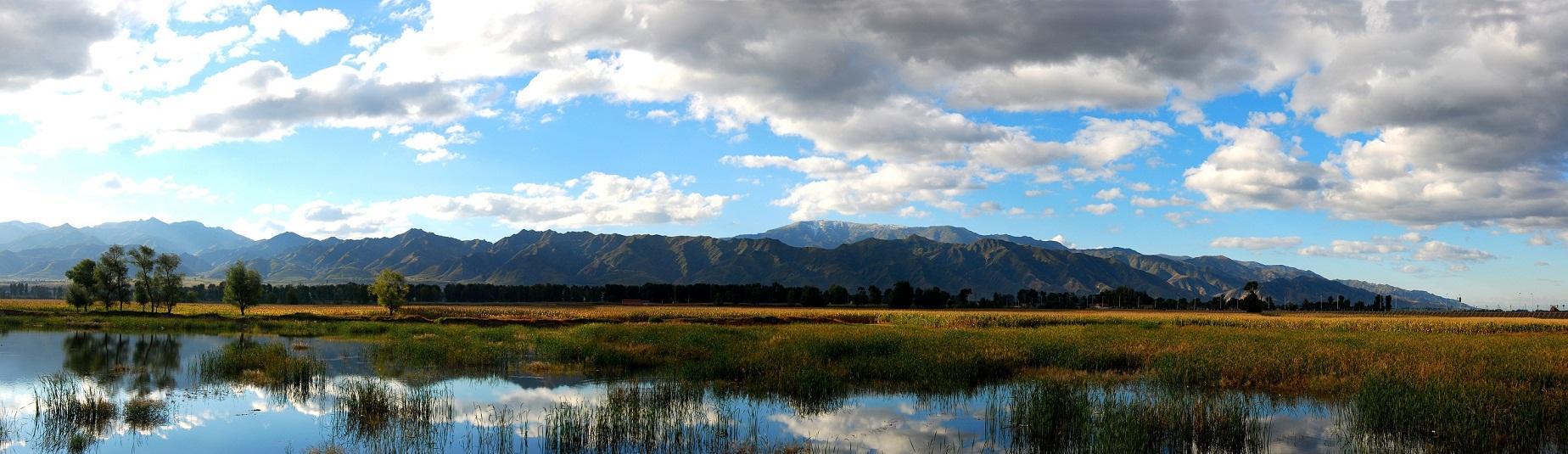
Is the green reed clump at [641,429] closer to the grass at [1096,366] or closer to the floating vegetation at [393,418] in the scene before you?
the grass at [1096,366]

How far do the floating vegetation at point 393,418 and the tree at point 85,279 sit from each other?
104391mm

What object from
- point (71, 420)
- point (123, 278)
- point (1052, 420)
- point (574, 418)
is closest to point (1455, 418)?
point (1052, 420)

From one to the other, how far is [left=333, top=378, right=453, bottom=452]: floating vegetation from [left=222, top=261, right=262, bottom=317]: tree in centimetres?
8736

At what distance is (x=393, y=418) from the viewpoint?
24.2 meters

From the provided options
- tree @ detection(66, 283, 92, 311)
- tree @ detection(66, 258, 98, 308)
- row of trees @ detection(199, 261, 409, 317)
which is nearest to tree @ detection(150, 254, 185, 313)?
row of trees @ detection(199, 261, 409, 317)

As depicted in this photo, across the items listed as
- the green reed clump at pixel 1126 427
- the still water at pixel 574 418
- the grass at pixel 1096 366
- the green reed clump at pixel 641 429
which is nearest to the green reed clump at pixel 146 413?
the still water at pixel 574 418

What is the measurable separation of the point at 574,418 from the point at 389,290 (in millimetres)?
95529

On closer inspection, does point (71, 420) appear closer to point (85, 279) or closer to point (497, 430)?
point (497, 430)

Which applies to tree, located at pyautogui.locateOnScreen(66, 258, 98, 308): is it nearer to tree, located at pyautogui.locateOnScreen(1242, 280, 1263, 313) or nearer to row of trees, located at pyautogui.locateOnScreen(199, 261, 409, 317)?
row of trees, located at pyautogui.locateOnScreen(199, 261, 409, 317)

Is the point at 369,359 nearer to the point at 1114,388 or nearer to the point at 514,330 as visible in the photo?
the point at 514,330

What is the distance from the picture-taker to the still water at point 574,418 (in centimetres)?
2142

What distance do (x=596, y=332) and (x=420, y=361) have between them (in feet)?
50.9

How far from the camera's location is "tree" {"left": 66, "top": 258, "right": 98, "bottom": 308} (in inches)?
4075

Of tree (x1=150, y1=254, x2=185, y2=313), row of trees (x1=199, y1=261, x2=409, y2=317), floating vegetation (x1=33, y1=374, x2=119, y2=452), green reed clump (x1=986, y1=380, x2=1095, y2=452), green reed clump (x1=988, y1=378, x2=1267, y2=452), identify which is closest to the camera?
green reed clump (x1=988, y1=378, x2=1267, y2=452)
